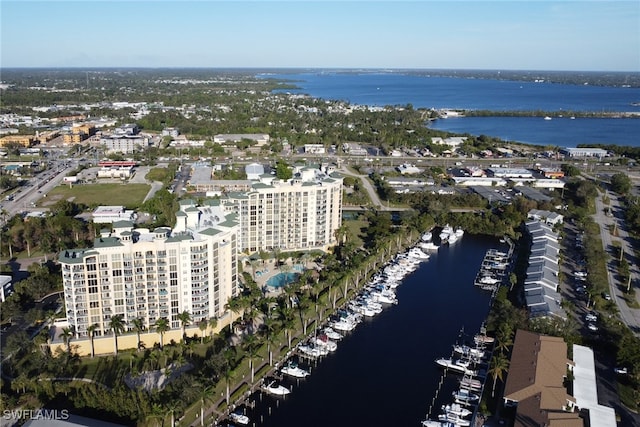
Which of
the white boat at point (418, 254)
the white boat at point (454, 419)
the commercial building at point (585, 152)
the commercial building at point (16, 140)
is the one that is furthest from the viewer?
the commercial building at point (585, 152)

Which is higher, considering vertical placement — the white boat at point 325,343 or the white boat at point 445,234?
the white boat at point 445,234

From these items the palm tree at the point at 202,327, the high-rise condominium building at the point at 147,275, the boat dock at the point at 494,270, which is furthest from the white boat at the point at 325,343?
the boat dock at the point at 494,270

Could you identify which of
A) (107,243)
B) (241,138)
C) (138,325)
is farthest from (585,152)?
(107,243)

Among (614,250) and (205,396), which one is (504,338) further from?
(614,250)

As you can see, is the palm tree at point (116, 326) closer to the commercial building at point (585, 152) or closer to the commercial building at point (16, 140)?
the commercial building at point (16, 140)

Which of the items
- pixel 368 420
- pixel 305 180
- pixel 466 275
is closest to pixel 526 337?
pixel 368 420
